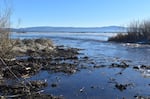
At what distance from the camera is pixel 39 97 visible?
41.7ft

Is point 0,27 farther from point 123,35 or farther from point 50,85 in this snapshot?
point 123,35

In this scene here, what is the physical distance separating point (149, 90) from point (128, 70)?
709cm

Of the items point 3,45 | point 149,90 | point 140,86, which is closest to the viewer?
point 149,90

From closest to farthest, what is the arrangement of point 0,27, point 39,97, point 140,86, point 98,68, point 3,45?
point 39,97
point 140,86
point 0,27
point 3,45
point 98,68

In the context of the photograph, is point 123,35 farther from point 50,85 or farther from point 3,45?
point 50,85

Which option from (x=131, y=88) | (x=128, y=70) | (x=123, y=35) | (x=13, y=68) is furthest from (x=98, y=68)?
(x=123, y=35)

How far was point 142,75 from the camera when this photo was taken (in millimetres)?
19547

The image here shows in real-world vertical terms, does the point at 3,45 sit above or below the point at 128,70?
above

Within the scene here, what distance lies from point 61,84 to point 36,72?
4.16m

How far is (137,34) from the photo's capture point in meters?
67.1

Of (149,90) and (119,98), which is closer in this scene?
(119,98)

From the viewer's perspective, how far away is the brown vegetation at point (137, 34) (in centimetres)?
6500

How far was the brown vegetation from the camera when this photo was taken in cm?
6500

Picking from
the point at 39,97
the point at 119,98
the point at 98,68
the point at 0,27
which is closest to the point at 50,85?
the point at 39,97
